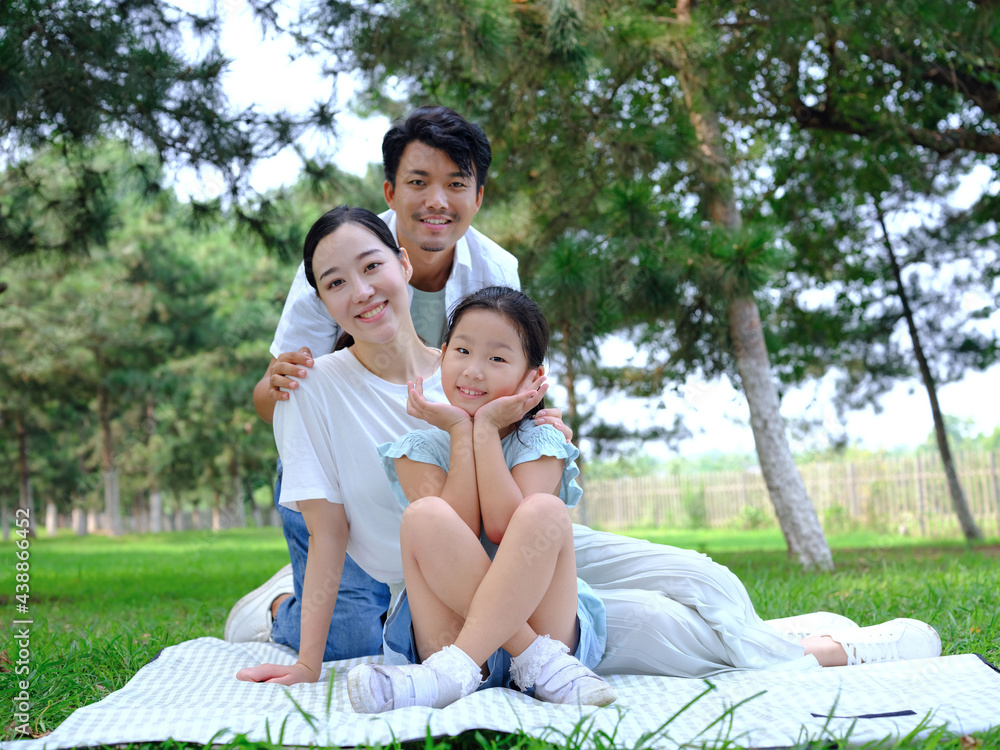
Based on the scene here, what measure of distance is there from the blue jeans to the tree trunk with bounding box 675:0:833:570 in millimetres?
3495

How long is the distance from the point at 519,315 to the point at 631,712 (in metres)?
0.81

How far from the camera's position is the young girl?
4.98ft

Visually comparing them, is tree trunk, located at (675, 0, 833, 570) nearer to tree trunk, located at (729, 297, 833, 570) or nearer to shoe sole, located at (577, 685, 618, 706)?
tree trunk, located at (729, 297, 833, 570)

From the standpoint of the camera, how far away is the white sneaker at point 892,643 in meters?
1.92

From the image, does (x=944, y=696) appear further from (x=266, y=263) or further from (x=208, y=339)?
(x=266, y=263)

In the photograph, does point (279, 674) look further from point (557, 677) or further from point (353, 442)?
point (557, 677)

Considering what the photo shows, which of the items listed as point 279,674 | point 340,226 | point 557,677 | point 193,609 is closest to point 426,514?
point 557,677

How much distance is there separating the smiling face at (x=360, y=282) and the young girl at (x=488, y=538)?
0.67 feet

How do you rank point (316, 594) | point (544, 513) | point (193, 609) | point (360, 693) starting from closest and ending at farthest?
point (360, 693)
point (544, 513)
point (316, 594)
point (193, 609)

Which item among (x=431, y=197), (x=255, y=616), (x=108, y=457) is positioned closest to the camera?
(x=431, y=197)

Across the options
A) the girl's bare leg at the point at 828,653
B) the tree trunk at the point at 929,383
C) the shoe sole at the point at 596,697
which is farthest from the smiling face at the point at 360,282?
the tree trunk at the point at 929,383

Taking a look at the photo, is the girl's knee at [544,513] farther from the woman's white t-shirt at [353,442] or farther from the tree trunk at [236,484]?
the tree trunk at [236,484]

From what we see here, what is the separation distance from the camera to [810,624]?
2.18 metres

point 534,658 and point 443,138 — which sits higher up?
point 443,138
